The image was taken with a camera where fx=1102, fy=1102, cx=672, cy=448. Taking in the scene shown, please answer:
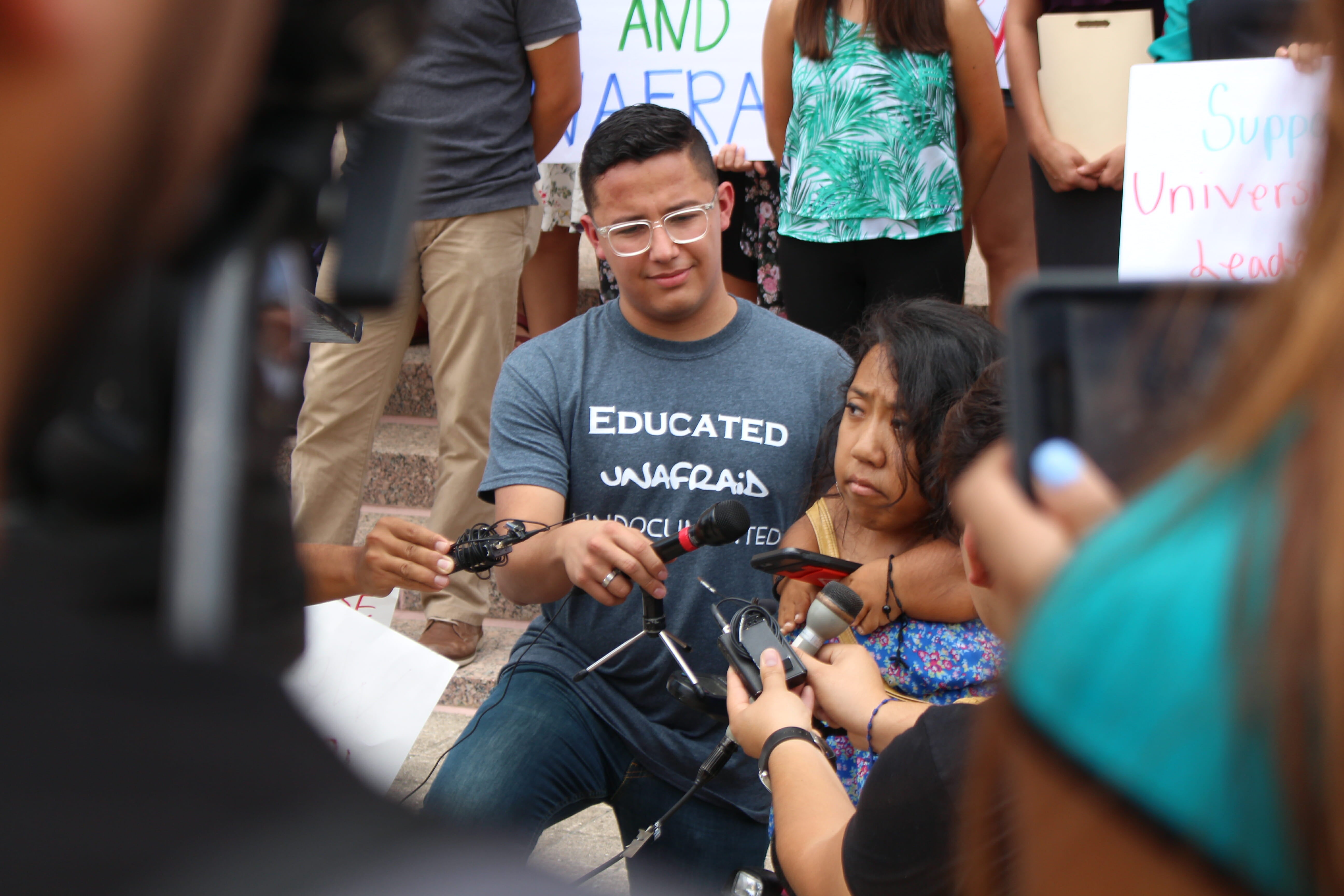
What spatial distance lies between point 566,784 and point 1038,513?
1.97 metres

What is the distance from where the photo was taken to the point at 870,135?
10.2 feet

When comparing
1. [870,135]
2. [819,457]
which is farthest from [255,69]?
[870,135]

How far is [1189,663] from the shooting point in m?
0.42

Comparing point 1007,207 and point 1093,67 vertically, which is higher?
point 1093,67

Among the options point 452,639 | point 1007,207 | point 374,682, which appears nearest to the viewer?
point 374,682

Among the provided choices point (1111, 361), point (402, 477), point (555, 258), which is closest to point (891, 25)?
point (555, 258)

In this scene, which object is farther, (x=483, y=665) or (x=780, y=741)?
(x=483, y=665)

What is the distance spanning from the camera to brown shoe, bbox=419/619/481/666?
3572 millimetres

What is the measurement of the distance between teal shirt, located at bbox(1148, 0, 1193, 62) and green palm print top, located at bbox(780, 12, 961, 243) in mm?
542

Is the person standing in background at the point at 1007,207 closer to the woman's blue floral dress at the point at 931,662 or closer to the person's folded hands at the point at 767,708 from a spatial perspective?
the woman's blue floral dress at the point at 931,662

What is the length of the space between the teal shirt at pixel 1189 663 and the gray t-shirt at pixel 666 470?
198 cm

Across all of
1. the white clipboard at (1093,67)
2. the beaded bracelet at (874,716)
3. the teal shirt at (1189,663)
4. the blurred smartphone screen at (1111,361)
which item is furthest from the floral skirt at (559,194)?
the teal shirt at (1189,663)

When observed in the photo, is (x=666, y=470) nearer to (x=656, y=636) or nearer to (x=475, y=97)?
(x=656, y=636)

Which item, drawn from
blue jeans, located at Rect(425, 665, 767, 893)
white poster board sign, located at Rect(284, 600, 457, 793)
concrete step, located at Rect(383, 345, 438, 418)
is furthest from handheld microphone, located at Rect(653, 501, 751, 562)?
concrete step, located at Rect(383, 345, 438, 418)
